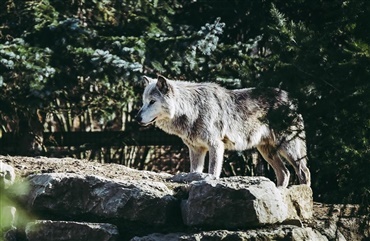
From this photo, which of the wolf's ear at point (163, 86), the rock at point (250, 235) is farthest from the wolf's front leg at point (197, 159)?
the rock at point (250, 235)

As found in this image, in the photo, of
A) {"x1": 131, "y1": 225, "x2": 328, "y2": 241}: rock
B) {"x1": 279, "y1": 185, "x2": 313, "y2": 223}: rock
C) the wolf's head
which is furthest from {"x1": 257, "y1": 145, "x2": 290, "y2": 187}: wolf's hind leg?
{"x1": 131, "y1": 225, "x2": 328, "y2": 241}: rock

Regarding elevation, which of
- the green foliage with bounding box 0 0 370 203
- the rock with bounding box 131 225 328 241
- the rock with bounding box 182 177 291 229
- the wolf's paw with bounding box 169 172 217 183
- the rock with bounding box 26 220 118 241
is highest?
the green foliage with bounding box 0 0 370 203

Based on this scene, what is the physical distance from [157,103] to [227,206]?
2276mm

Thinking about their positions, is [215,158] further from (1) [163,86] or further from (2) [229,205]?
(2) [229,205]

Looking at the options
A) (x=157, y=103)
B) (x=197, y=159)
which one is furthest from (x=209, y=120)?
(x=157, y=103)

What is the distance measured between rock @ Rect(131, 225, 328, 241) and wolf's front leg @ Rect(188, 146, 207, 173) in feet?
6.12

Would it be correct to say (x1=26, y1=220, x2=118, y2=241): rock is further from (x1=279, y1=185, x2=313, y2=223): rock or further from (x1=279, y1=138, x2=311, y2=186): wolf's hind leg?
(x1=279, y1=138, x2=311, y2=186): wolf's hind leg

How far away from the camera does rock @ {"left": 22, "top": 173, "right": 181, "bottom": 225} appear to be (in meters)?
8.25

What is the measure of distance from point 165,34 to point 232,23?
1982 mm

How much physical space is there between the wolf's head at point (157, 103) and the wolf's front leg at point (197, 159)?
0.49 m

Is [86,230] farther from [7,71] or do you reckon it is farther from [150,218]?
[7,71]

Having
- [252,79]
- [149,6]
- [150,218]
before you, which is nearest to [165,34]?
[149,6]

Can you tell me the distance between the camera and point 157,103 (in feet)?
32.7

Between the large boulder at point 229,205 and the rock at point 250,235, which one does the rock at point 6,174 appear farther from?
the large boulder at point 229,205
